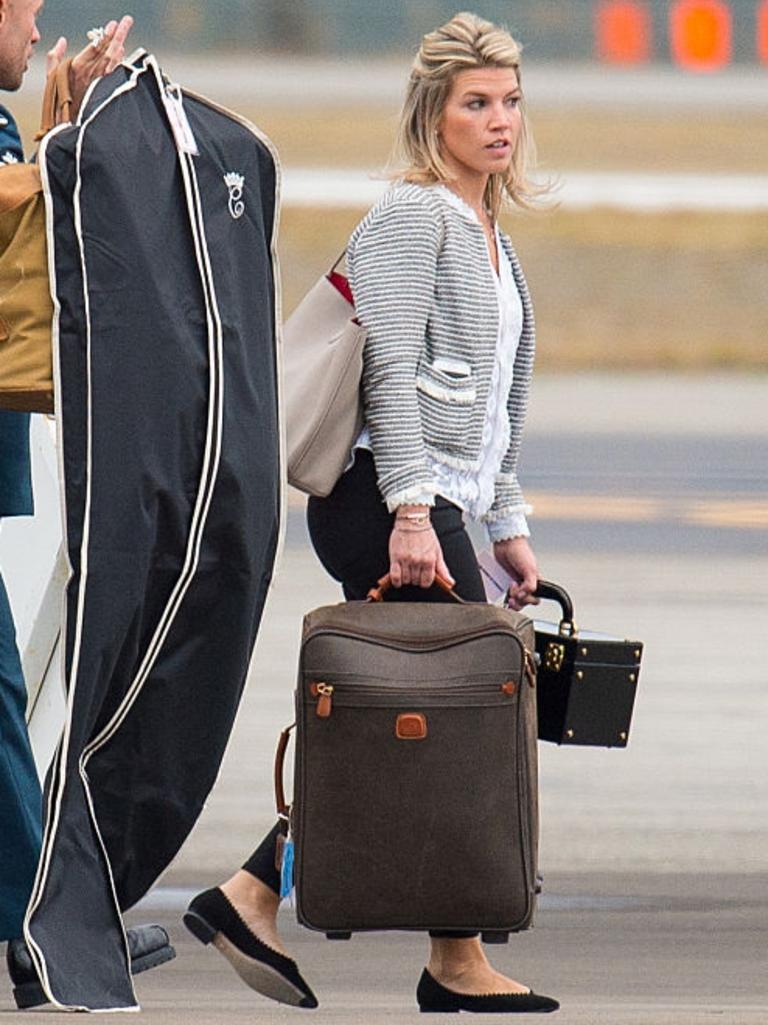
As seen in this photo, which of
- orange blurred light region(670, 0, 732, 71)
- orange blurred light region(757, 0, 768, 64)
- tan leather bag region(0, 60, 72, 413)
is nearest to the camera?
tan leather bag region(0, 60, 72, 413)

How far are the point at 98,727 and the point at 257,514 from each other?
41 cm

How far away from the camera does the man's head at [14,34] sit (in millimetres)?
4074

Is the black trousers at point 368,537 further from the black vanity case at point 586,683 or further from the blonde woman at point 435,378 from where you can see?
the black vanity case at point 586,683

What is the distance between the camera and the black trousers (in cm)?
432

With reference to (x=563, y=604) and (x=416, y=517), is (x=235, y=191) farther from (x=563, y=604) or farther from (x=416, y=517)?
(x=563, y=604)

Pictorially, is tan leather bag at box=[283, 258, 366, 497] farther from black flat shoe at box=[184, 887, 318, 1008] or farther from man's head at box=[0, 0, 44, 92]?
black flat shoe at box=[184, 887, 318, 1008]

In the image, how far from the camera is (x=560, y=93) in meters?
42.2

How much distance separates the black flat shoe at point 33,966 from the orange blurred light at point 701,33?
140 ft

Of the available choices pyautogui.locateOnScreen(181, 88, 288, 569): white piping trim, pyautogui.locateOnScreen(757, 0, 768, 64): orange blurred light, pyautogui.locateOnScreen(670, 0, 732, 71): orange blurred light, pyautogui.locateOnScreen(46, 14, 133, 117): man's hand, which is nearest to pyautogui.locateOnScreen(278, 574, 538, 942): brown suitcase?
pyautogui.locateOnScreen(181, 88, 288, 569): white piping trim

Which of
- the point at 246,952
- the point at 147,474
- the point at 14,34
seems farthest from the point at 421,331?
the point at 246,952

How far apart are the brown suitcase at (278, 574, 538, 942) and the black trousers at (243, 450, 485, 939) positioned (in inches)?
8.2

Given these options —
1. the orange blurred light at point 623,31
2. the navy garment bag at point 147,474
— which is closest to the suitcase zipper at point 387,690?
the navy garment bag at point 147,474

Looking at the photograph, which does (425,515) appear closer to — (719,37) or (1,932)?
(1,932)

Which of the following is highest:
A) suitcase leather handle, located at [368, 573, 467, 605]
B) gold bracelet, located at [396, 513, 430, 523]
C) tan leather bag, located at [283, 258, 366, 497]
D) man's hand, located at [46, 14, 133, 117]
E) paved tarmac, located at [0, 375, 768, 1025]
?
man's hand, located at [46, 14, 133, 117]
